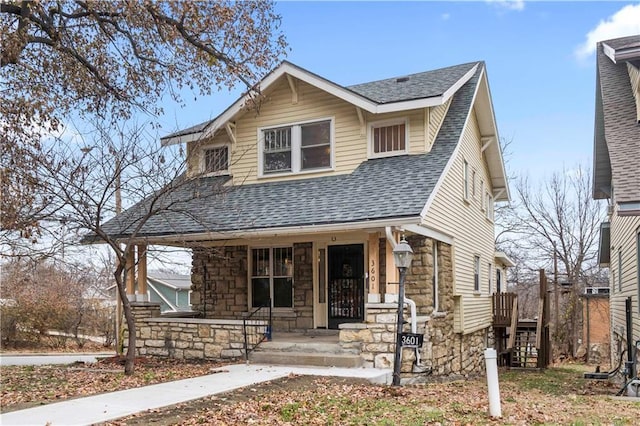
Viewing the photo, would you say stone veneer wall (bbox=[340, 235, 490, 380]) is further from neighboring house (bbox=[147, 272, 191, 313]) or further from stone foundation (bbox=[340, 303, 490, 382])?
neighboring house (bbox=[147, 272, 191, 313])

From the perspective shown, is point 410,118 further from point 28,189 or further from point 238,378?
point 28,189

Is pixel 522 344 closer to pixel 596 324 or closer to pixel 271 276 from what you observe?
pixel 596 324

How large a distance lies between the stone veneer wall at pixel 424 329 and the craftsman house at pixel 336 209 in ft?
0.09

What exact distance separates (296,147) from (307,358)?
5.26 meters

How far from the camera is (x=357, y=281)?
13336 mm

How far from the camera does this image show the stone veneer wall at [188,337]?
12.0 meters

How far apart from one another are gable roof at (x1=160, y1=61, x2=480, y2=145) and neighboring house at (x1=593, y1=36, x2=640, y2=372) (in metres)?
3.22

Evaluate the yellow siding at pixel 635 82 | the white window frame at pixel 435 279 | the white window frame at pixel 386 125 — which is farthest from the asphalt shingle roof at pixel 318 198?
the yellow siding at pixel 635 82

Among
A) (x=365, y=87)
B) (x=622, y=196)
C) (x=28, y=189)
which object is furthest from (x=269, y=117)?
(x=622, y=196)

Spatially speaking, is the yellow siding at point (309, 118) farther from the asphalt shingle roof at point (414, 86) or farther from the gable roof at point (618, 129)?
the gable roof at point (618, 129)

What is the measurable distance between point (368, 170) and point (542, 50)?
5.84 metres

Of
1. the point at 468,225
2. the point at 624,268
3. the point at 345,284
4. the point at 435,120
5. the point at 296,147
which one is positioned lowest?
the point at 345,284

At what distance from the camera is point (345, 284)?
13.5m

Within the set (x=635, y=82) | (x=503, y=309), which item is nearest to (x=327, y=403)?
(x=635, y=82)
